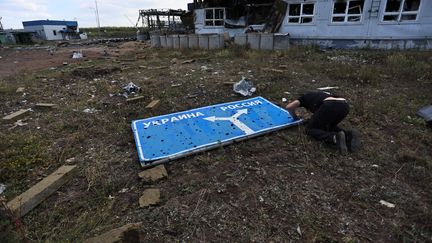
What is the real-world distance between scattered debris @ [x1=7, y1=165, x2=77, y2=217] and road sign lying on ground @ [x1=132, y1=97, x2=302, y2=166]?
2.79ft

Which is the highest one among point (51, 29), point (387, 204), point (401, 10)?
point (51, 29)

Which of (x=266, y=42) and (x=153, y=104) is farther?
(x=266, y=42)

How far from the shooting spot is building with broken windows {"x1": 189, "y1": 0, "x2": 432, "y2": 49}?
9250 millimetres

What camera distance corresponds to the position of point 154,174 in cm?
279

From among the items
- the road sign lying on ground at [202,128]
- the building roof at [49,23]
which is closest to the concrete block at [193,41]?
the road sign lying on ground at [202,128]

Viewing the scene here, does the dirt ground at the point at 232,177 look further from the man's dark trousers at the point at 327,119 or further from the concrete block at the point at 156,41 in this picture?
the concrete block at the point at 156,41

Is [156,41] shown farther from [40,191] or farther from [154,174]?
[40,191]

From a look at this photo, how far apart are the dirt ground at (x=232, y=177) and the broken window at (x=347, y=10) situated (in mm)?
5828

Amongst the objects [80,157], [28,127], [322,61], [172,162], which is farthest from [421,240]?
[322,61]

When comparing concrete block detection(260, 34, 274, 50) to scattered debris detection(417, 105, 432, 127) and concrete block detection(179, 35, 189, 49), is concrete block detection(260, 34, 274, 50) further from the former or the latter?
scattered debris detection(417, 105, 432, 127)

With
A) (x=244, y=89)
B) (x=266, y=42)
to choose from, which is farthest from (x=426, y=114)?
(x=266, y=42)

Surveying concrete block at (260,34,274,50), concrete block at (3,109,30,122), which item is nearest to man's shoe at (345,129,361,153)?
concrete block at (3,109,30,122)

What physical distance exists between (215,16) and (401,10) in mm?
8533

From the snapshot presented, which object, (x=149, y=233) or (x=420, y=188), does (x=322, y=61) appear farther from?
(x=149, y=233)
